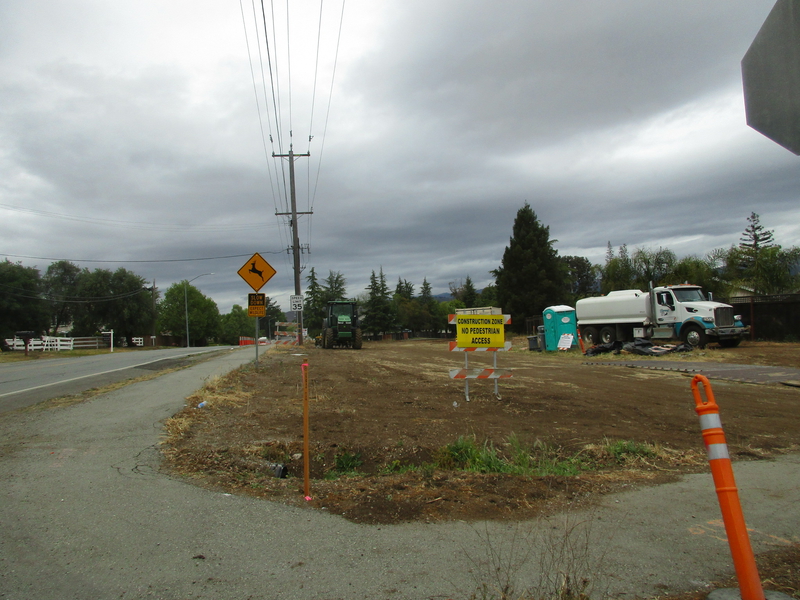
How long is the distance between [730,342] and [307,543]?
24.9m

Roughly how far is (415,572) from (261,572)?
3.18 feet

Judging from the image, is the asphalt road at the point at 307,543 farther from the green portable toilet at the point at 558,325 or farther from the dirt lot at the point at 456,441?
the green portable toilet at the point at 558,325

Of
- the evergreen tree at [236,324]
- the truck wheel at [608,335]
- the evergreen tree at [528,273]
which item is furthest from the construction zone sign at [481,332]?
the evergreen tree at [236,324]

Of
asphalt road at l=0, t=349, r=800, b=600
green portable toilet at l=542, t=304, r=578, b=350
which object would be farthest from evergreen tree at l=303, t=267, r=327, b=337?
asphalt road at l=0, t=349, r=800, b=600

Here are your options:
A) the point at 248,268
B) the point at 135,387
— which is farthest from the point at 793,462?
the point at 248,268

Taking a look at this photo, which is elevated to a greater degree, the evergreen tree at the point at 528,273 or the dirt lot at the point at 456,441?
the evergreen tree at the point at 528,273

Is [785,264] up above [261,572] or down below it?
above

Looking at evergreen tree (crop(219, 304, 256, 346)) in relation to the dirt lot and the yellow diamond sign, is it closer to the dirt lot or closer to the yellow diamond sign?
the yellow diamond sign

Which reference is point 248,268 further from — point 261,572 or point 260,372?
point 261,572

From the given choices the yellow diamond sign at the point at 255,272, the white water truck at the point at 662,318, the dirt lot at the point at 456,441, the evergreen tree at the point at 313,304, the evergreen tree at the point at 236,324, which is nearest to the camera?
the dirt lot at the point at 456,441

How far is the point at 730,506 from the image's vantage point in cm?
260

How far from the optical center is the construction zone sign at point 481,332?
10.6 m

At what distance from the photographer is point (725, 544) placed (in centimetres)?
366

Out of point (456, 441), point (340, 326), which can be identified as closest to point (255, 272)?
point (456, 441)
